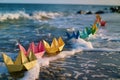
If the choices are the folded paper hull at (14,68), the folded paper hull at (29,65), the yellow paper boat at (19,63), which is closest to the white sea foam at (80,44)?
the folded paper hull at (29,65)

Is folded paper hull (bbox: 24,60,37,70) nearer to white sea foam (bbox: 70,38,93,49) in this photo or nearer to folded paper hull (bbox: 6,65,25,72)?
folded paper hull (bbox: 6,65,25,72)

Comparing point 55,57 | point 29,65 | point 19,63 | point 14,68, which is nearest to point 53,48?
point 55,57

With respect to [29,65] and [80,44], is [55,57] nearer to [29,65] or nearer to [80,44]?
[29,65]

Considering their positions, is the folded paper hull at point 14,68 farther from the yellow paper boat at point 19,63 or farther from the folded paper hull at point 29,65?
the folded paper hull at point 29,65

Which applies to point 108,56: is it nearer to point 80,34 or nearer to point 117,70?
point 117,70

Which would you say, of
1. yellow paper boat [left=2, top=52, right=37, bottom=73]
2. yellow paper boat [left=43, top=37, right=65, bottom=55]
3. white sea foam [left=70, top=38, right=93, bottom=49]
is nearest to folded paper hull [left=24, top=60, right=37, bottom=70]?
yellow paper boat [left=2, top=52, right=37, bottom=73]

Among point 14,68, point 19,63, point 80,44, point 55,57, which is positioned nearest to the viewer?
point 14,68

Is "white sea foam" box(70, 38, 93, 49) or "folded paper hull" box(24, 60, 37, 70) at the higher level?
"folded paper hull" box(24, 60, 37, 70)

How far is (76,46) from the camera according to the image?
15062 mm

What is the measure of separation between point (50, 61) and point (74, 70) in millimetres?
1719

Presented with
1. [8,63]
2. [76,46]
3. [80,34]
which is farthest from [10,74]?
[80,34]

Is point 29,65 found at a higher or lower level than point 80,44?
higher

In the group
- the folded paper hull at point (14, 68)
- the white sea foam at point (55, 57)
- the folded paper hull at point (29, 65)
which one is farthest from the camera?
the folded paper hull at point (29, 65)

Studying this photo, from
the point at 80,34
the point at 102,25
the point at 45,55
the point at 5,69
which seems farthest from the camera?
the point at 102,25
